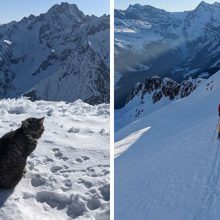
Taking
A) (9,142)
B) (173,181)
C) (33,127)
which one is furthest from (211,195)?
(9,142)

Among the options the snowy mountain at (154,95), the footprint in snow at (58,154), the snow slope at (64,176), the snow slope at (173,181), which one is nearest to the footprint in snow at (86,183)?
the snow slope at (64,176)

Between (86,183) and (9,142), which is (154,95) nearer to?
(86,183)

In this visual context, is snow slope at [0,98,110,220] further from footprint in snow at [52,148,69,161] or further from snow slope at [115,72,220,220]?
snow slope at [115,72,220,220]

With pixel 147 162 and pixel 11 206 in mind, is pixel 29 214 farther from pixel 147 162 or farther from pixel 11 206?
pixel 147 162

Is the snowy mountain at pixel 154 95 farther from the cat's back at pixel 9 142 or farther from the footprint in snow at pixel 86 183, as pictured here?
the cat's back at pixel 9 142

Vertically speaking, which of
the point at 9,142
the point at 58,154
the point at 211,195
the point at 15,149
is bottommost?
the point at 211,195

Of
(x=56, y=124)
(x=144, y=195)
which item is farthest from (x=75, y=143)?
(x=144, y=195)

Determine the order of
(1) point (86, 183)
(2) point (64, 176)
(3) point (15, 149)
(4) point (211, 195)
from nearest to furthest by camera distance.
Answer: (3) point (15, 149), (1) point (86, 183), (2) point (64, 176), (4) point (211, 195)
